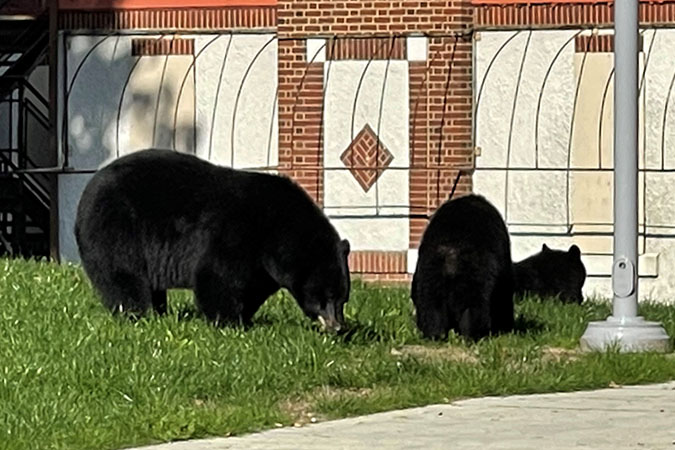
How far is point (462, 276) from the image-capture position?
41.9ft

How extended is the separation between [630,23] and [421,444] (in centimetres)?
444

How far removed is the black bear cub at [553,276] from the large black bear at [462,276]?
10.3 feet

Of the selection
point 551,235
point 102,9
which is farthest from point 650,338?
point 102,9

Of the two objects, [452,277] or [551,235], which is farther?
[551,235]

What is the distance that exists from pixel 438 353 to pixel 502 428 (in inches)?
115

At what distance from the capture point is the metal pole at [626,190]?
12.5 meters

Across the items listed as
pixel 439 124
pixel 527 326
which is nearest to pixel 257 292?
pixel 527 326

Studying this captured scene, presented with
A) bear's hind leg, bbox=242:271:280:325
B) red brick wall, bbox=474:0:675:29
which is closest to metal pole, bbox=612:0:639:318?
bear's hind leg, bbox=242:271:280:325

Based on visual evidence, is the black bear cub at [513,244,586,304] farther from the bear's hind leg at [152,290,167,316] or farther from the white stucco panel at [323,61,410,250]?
the bear's hind leg at [152,290,167,316]

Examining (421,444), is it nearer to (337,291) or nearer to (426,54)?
(337,291)

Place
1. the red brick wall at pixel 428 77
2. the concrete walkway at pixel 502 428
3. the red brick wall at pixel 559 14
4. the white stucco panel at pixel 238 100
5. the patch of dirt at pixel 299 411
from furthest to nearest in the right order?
1. the white stucco panel at pixel 238 100
2. the red brick wall at pixel 428 77
3. the red brick wall at pixel 559 14
4. the patch of dirt at pixel 299 411
5. the concrete walkway at pixel 502 428

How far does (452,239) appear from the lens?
12953mm

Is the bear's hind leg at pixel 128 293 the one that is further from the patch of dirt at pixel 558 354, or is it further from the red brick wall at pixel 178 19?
the red brick wall at pixel 178 19

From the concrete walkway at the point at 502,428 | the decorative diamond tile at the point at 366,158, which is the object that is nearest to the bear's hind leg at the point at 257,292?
the concrete walkway at the point at 502,428
